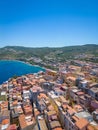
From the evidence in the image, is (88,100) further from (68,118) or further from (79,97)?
(68,118)

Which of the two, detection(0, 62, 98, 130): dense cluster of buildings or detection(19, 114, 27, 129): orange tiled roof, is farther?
detection(19, 114, 27, 129): orange tiled roof

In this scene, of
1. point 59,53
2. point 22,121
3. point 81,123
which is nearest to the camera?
point 81,123

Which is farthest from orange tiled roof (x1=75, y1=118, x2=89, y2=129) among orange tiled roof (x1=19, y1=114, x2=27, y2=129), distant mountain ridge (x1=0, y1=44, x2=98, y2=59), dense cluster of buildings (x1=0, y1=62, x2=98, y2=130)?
distant mountain ridge (x1=0, y1=44, x2=98, y2=59)

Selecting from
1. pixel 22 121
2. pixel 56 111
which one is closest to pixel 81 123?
pixel 56 111

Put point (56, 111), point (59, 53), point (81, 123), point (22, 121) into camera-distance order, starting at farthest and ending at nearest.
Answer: point (59, 53) < point (56, 111) < point (22, 121) < point (81, 123)

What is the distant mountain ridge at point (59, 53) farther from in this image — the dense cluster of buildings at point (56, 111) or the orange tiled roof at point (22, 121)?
the orange tiled roof at point (22, 121)

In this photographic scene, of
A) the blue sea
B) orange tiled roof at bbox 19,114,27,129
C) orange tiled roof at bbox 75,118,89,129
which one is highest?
orange tiled roof at bbox 75,118,89,129

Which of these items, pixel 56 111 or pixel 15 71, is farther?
pixel 15 71

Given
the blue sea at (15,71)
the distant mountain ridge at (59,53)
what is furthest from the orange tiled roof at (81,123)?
the distant mountain ridge at (59,53)

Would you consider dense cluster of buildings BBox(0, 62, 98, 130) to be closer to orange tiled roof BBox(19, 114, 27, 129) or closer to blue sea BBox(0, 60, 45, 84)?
orange tiled roof BBox(19, 114, 27, 129)

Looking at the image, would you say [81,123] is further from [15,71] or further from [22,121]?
[15,71]

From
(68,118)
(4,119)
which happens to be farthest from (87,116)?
(4,119)
